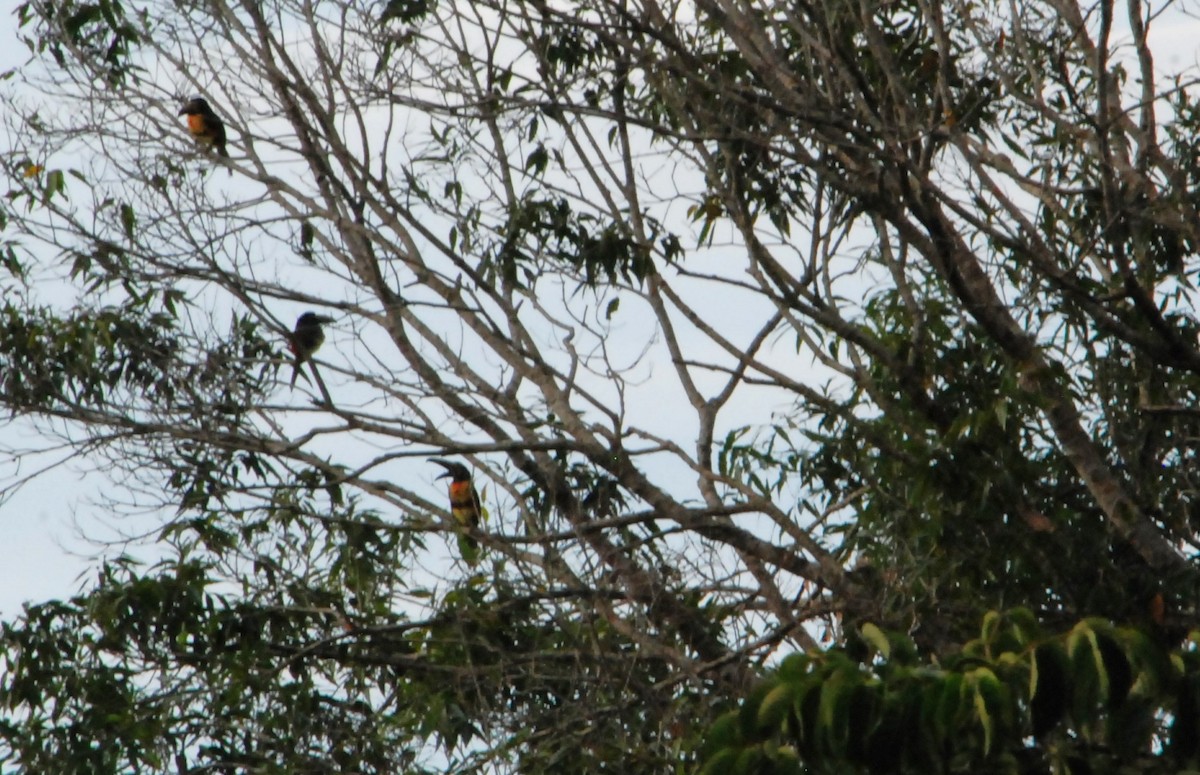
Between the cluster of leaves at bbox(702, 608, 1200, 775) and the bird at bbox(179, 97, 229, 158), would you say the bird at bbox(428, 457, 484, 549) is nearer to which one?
the bird at bbox(179, 97, 229, 158)

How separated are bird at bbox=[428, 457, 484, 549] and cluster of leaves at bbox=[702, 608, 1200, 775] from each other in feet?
11.9

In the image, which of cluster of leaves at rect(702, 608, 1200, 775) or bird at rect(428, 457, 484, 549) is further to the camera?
bird at rect(428, 457, 484, 549)

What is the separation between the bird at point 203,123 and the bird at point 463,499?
207cm

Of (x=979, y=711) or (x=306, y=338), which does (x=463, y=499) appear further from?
(x=979, y=711)

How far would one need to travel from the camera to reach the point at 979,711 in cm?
269

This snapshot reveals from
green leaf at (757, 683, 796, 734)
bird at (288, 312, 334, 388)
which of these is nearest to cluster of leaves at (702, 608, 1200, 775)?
green leaf at (757, 683, 796, 734)

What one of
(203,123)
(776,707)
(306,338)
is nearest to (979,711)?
(776,707)

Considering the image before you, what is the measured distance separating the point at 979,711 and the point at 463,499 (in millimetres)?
5014

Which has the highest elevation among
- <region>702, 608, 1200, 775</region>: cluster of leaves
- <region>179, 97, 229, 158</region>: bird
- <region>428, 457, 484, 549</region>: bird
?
<region>179, 97, 229, 158</region>: bird

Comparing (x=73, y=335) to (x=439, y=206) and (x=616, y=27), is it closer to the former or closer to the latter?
(x=439, y=206)

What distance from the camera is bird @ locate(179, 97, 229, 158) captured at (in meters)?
8.07

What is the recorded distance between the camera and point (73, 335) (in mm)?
7395

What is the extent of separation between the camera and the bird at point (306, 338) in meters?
A: 6.18

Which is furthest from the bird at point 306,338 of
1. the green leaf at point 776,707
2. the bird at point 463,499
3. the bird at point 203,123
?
the green leaf at point 776,707
